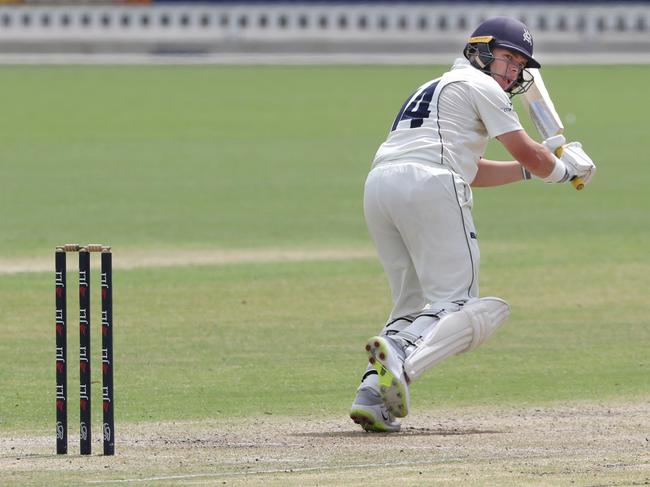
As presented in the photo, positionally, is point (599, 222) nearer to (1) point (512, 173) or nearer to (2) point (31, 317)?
(2) point (31, 317)

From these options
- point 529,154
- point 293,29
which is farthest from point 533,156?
point 293,29

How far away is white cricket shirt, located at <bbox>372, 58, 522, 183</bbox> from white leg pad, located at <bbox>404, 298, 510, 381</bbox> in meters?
0.66

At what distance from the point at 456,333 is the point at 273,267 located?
709 cm

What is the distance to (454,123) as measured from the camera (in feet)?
26.7

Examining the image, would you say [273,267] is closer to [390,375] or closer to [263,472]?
[390,375]

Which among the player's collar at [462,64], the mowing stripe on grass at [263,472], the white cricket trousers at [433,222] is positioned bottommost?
the mowing stripe on grass at [263,472]

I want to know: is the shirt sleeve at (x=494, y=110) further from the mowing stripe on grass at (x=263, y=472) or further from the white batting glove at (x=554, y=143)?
the mowing stripe on grass at (x=263, y=472)

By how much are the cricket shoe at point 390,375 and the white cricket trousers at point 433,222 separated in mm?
475

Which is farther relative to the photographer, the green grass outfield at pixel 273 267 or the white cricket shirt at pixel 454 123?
the green grass outfield at pixel 273 267

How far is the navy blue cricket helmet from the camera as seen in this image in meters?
8.36

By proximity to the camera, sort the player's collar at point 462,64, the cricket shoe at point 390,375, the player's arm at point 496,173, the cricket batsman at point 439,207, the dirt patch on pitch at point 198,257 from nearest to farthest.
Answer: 1. the cricket shoe at point 390,375
2. the cricket batsman at point 439,207
3. the player's collar at point 462,64
4. the player's arm at point 496,173
5. the dirt patch on pitch at point 198,257

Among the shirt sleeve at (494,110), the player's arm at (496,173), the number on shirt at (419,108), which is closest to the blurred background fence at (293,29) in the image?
the player's arm at (496,173)

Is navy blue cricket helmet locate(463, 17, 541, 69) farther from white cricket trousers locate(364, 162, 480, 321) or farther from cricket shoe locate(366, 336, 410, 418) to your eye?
cricket shoe locate(366, 336, 410, 418)

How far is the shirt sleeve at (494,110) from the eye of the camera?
8039 millimetres
